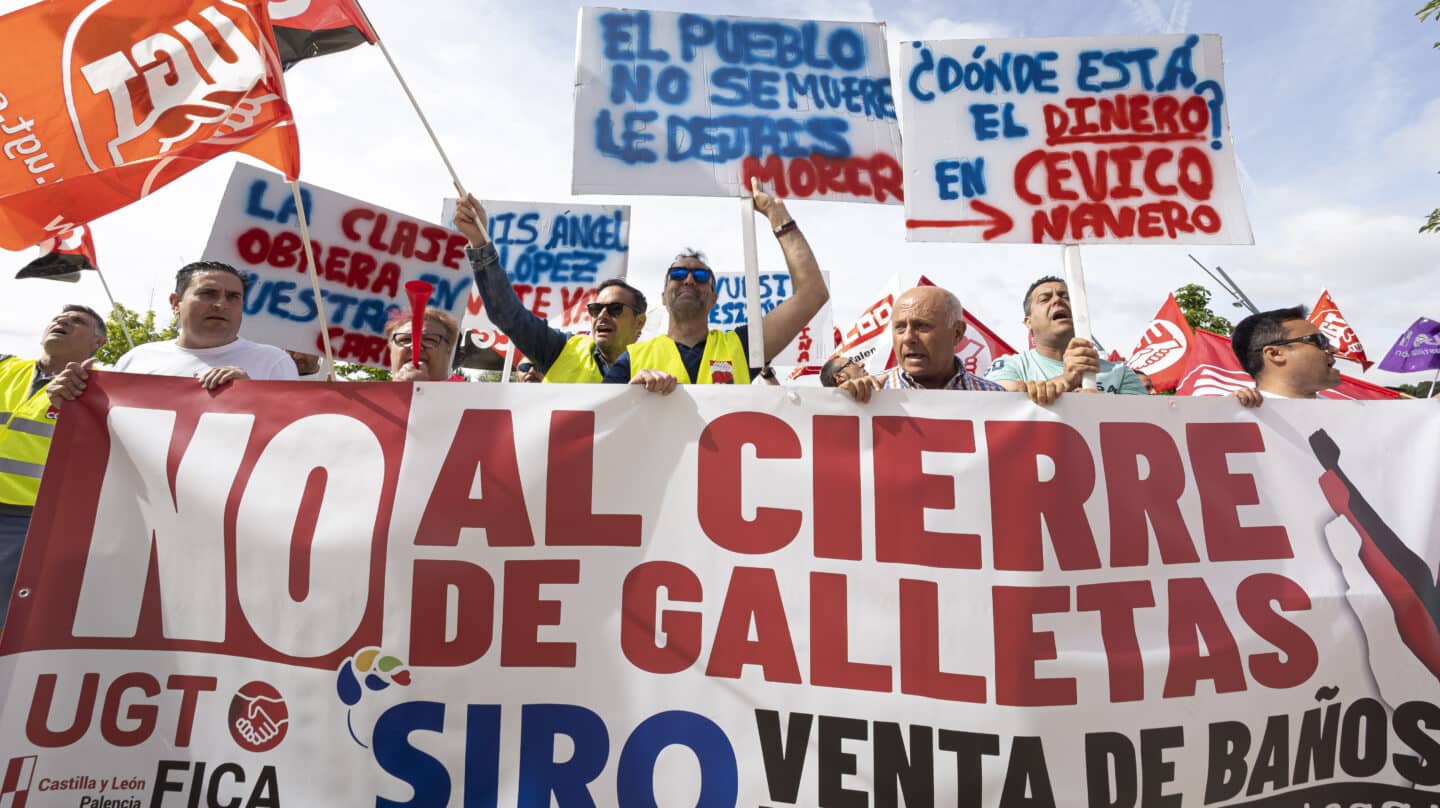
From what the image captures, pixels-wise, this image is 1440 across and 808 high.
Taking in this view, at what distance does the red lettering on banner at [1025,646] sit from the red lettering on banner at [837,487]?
43cm

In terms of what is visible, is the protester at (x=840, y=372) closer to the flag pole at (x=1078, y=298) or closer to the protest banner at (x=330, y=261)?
the flag pole at (x=1078, y=298)

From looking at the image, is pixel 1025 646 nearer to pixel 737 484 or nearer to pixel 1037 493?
pixel 1037 493

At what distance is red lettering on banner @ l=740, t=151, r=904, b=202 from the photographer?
2.98 meters

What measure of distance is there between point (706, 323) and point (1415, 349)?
1149 centimetres

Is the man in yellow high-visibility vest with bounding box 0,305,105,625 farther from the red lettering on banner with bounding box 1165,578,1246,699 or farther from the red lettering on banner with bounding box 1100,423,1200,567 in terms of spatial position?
the red lettering on banner with bounding box 1165,578,1246,699

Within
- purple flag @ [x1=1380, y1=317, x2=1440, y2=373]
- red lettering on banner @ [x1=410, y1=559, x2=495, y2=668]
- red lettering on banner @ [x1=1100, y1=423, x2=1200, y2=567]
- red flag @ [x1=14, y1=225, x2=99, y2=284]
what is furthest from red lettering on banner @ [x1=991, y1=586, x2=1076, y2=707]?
purple flag @ [x1=1380, y1=317, x2=1440, y2=373]

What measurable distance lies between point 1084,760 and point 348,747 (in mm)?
1968

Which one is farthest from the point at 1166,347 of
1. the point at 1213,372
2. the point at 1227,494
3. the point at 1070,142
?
the point at 1227,494

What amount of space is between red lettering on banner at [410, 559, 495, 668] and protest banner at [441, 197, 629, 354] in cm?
413

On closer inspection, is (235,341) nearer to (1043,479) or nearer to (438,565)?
(438,565)

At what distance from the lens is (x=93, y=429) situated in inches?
95.8

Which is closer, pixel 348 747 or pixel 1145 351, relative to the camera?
pixel 348 747

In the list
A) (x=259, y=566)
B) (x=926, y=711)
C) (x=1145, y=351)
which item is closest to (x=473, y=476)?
(x=259, y=566)

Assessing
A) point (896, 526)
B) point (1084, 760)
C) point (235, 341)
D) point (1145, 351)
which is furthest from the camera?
point (1145, 351)
